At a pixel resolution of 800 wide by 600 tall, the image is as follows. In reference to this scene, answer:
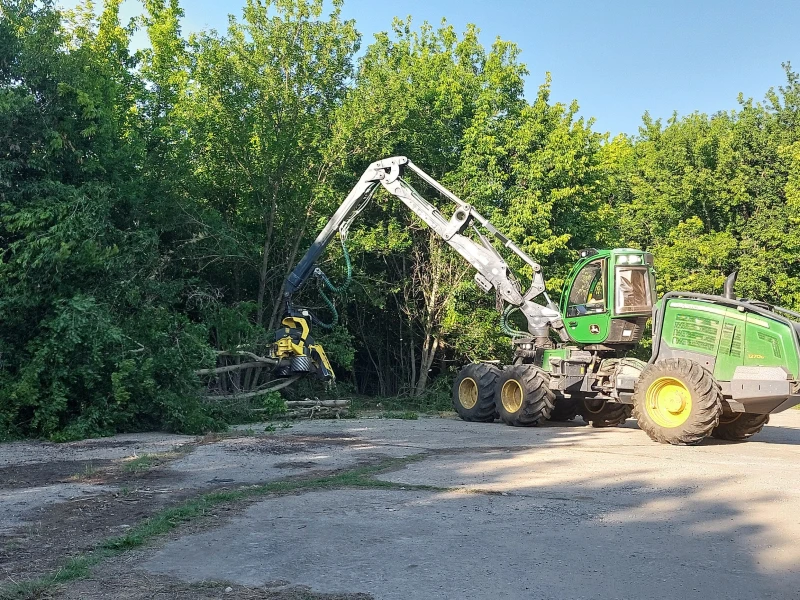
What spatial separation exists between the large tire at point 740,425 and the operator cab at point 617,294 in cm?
234

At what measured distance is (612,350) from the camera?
1557 centimetres

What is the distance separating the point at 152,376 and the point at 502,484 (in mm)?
7082

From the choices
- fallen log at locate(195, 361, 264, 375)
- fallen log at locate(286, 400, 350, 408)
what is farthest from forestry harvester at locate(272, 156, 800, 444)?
fallen log at locate(286, 400, 350, 408)

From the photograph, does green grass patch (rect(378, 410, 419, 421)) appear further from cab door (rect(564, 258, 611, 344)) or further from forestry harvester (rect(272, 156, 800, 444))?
cab door (rect(564, 258, 611, 344))

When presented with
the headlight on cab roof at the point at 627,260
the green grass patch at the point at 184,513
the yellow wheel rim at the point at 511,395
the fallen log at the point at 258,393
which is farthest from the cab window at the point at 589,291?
the fallen log at the point at 258,393

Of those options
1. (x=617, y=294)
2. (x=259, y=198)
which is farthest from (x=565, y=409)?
(x=259, y=198)

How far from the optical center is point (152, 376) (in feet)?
43.1

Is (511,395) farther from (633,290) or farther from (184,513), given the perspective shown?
(184,513)

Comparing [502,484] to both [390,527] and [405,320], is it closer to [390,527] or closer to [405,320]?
[390,527]

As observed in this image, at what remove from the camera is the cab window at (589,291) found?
15336 mm

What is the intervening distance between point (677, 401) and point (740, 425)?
5.95 ft

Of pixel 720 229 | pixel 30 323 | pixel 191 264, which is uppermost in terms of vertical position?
pixel 720 229

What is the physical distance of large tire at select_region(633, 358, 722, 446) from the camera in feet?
39.7

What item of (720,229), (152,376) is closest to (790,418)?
(720,229)
